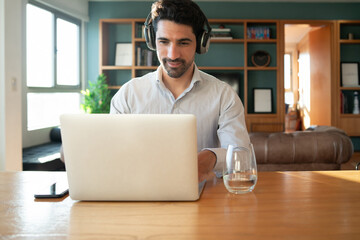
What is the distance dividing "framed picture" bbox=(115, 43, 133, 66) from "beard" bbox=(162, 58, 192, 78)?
5.22 metres

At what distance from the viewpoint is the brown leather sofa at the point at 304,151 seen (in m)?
2.64

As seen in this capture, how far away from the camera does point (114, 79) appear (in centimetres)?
723

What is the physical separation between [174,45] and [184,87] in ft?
0.88

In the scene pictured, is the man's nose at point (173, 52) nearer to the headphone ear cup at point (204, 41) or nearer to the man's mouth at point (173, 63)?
the man's mouth at point (173, 63)

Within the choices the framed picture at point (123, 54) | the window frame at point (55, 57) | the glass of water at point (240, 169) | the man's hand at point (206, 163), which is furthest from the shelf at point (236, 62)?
the glass of water at point (240, 169)

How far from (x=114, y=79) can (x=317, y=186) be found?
6.21 meters

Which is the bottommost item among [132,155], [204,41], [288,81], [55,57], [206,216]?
[206,216]

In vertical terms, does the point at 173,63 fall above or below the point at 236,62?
below

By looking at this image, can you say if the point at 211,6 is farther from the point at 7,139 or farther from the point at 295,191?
the point at 295,191

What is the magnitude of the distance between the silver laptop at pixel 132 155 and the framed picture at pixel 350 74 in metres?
6.82

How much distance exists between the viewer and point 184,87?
79.2 inches

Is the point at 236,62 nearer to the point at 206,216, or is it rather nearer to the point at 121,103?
the point at 121,103

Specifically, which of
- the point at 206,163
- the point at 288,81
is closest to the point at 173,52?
the point at 206,163

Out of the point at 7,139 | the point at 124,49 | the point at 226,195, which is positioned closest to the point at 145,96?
the point at 226,195
